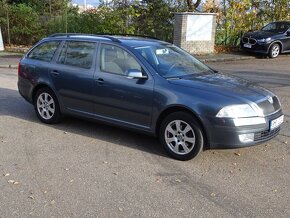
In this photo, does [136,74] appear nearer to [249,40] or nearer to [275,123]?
[275,123]

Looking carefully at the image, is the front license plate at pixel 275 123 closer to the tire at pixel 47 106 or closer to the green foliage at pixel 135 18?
the tire at pixel 47 106

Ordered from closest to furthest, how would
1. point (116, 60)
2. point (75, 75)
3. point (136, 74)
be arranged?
1. point (136, 74)
2. point (116, 60)
3. point (75, 75)

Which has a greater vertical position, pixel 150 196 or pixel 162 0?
pixel 162 0

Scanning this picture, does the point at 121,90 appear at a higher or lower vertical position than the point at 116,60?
lower

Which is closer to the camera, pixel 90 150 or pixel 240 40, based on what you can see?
pixel 90 150

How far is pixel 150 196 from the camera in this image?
13.9 feet

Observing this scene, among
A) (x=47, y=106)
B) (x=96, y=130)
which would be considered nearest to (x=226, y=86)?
(x=96, y=130)

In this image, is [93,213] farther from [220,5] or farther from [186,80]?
[220,5]

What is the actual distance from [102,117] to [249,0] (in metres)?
15.0

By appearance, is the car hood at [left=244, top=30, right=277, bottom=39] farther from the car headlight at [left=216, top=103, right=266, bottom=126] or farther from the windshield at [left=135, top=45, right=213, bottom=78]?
the car headlight at [left=216, top=103, right=266, bottom=126]

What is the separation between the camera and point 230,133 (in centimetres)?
496

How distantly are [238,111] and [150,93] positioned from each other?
1203mm

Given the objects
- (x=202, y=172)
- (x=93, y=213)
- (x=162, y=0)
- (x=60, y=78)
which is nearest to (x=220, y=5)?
(x=162, y=0)

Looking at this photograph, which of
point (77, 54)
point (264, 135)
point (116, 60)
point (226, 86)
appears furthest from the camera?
point (77, 54)
